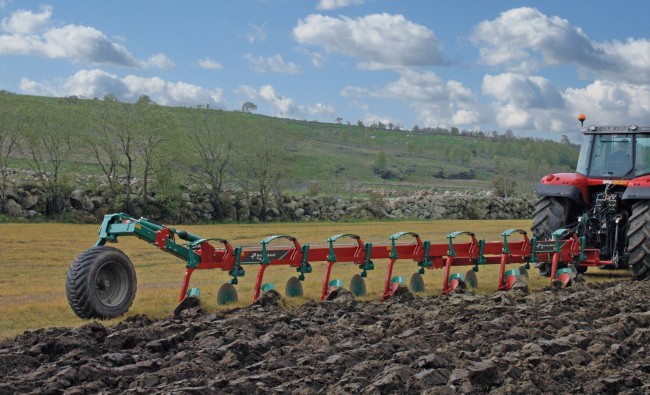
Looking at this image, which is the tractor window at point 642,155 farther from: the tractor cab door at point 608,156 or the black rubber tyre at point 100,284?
the black rubber tyre at point 100,284

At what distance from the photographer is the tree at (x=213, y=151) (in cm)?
4897

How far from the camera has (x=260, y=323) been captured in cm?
796

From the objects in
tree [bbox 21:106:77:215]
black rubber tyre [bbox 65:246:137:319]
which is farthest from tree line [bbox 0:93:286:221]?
black rubber tyre [bbox 65:246:137:319]

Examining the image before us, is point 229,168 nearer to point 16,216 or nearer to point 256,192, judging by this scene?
point 256,192

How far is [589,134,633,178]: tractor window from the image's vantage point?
1392cm

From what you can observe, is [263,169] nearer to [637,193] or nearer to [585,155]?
[585,155]

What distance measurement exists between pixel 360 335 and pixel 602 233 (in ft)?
25.5

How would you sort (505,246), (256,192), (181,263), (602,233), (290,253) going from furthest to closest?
(256,192), (181,263), (602,233), (505,246), (290,253)

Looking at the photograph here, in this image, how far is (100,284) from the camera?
9.23m

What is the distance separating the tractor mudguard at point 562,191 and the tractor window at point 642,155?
1037mm

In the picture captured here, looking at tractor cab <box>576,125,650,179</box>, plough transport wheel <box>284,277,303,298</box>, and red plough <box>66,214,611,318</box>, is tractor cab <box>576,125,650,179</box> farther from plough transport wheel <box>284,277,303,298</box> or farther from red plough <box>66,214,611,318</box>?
plough transport wheel <box>284,277,303,298</box>

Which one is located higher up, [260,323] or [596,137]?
[596,137]

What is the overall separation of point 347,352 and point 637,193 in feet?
25.8

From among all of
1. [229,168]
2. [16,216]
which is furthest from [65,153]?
[229,168]
